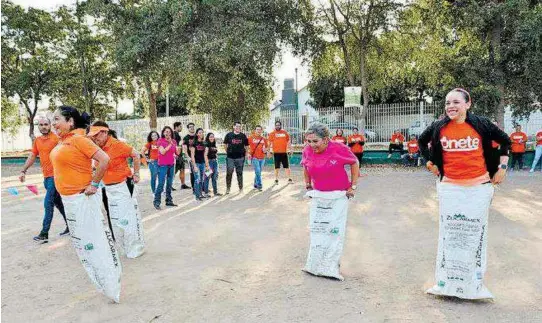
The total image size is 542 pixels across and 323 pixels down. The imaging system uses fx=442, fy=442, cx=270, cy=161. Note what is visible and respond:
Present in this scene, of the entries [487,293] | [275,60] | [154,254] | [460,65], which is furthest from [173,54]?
[487,293]

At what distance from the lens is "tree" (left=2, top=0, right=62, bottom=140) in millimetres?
27266

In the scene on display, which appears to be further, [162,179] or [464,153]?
[162,179]

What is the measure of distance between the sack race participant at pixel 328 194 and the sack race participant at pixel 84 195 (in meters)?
2.02

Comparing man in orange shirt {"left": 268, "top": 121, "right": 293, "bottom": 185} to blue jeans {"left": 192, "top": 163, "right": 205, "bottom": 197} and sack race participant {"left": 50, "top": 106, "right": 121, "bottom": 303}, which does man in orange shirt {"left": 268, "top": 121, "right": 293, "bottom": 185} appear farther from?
sack race participant {"left": 50, "top": 106, "right": 121, "bottom": 303}

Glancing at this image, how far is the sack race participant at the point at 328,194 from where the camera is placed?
4.52 meters

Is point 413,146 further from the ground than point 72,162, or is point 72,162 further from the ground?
point 72,162

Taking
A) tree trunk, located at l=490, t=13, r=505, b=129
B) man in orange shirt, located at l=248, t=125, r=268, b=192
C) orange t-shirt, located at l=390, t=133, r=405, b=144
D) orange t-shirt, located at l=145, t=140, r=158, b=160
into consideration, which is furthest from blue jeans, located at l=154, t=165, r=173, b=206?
tree trunk, located at l=490, t=13, r=505, b=129

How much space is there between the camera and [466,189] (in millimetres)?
3836

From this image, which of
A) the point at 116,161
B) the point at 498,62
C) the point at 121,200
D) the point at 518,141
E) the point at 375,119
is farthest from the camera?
the point at 375,119

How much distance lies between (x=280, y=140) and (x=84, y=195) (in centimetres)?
904

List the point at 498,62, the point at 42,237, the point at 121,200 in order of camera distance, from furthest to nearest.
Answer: the point at 498,62, the point at 42,237, the point at 121,200

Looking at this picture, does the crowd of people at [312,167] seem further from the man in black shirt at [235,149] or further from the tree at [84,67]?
the tree at [84,67]

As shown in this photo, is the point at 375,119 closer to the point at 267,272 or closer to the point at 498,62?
the point at 498,62

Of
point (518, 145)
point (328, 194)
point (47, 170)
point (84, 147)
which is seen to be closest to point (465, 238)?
point (328, 194)
